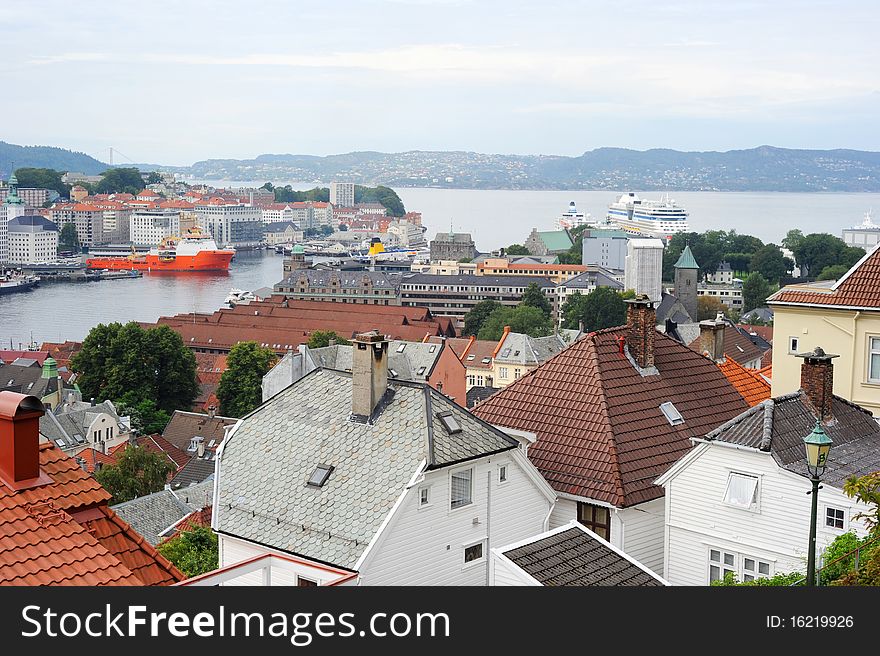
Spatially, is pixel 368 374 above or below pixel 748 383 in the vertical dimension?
above

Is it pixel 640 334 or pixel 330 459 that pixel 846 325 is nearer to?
pixel 640 334

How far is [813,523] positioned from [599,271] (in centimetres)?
10360

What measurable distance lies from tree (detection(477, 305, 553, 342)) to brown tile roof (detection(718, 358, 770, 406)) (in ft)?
164

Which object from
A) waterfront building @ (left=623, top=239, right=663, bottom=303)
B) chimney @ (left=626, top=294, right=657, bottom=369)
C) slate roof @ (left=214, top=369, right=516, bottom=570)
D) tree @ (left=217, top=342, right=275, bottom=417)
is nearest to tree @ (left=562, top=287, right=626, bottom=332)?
waterfront building @ (left=623, top=239, right=663, bottom=303)

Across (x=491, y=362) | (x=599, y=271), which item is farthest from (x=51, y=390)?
(x=599, y=271)

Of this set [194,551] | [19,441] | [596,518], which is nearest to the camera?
[19,441]

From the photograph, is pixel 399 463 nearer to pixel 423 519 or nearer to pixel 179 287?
pixel 423 519

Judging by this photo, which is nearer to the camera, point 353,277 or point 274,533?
point 274,533

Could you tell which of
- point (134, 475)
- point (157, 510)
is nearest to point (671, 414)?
point (157, 510)

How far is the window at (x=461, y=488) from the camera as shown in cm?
1334

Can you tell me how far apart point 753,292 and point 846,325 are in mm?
82216

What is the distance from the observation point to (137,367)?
5178 centimetres

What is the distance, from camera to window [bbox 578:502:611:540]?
14633 mm

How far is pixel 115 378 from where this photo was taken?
5097cm
